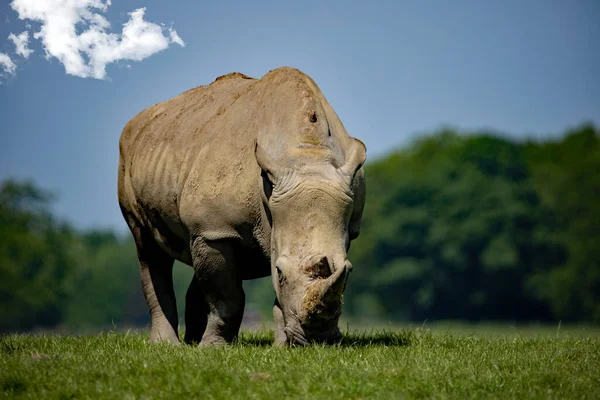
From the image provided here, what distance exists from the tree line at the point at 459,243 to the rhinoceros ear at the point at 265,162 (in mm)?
65496

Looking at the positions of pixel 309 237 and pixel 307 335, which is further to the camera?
pixel 307 335

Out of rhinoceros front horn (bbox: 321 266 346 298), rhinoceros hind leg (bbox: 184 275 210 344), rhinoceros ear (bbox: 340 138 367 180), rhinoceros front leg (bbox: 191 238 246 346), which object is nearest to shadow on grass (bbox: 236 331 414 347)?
rhinoceros front leg (bbox: 191 238 246 346)

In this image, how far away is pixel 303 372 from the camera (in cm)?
908

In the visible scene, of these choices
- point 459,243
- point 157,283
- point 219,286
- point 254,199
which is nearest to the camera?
point 254,199

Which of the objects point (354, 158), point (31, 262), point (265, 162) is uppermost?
point (354, 158)

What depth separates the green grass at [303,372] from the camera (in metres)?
8.49

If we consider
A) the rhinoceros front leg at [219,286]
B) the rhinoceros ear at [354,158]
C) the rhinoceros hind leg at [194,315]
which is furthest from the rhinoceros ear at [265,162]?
the rhinoceros hind leg at [194,315]

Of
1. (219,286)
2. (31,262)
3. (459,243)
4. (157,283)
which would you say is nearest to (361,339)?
(219,286)

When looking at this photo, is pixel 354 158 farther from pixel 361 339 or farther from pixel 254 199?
pixel 361 339

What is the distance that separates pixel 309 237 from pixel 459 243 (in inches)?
2755

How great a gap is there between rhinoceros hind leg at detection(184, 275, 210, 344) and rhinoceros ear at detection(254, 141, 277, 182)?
333 centimetres

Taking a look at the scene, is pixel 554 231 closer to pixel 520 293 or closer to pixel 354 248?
pixel 520 293

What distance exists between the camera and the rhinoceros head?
387 inches

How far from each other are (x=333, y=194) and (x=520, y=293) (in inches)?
2740
